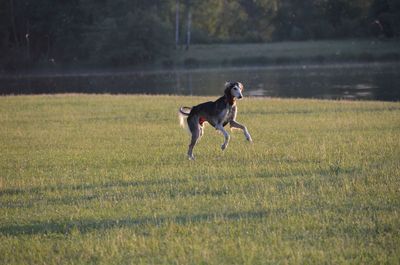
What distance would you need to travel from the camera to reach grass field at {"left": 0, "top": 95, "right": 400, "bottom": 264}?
7500 mm

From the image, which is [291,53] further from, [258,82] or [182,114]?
[182,114]

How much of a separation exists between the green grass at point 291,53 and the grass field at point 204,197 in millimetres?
54061

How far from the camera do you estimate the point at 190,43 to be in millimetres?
88812

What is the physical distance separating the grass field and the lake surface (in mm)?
22452

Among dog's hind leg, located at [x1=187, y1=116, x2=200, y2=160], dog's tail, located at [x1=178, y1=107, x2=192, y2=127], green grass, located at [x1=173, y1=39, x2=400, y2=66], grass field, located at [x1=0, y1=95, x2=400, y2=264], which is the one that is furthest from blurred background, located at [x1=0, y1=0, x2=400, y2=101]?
dog's hind leg, located at [x1=187, y1=116, x2=200, y2=160]

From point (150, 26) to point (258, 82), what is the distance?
2792 cm

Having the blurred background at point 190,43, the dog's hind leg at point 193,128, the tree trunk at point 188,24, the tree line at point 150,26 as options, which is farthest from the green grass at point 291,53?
the dog's hind leg at point 193,128

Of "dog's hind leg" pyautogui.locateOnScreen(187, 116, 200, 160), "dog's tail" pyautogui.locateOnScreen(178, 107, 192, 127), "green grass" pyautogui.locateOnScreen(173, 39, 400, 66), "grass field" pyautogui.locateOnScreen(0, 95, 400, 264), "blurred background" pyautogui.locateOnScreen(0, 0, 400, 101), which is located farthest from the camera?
"green grass" pyautogui.locateOnScreen(173, 39, 400, 66)

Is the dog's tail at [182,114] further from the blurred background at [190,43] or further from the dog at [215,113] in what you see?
the blurred background at [190,43]

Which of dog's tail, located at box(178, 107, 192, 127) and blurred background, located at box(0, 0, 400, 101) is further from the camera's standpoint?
blurred background, located at box(0, 0, 400, 101)

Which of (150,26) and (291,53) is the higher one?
(150,26)

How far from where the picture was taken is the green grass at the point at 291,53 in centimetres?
7206

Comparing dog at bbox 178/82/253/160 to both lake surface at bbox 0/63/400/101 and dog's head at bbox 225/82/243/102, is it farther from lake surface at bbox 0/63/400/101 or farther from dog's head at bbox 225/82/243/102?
lake surface at bbox 0/63/400/101

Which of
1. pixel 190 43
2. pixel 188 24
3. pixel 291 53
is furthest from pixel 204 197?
pixel 190 43
